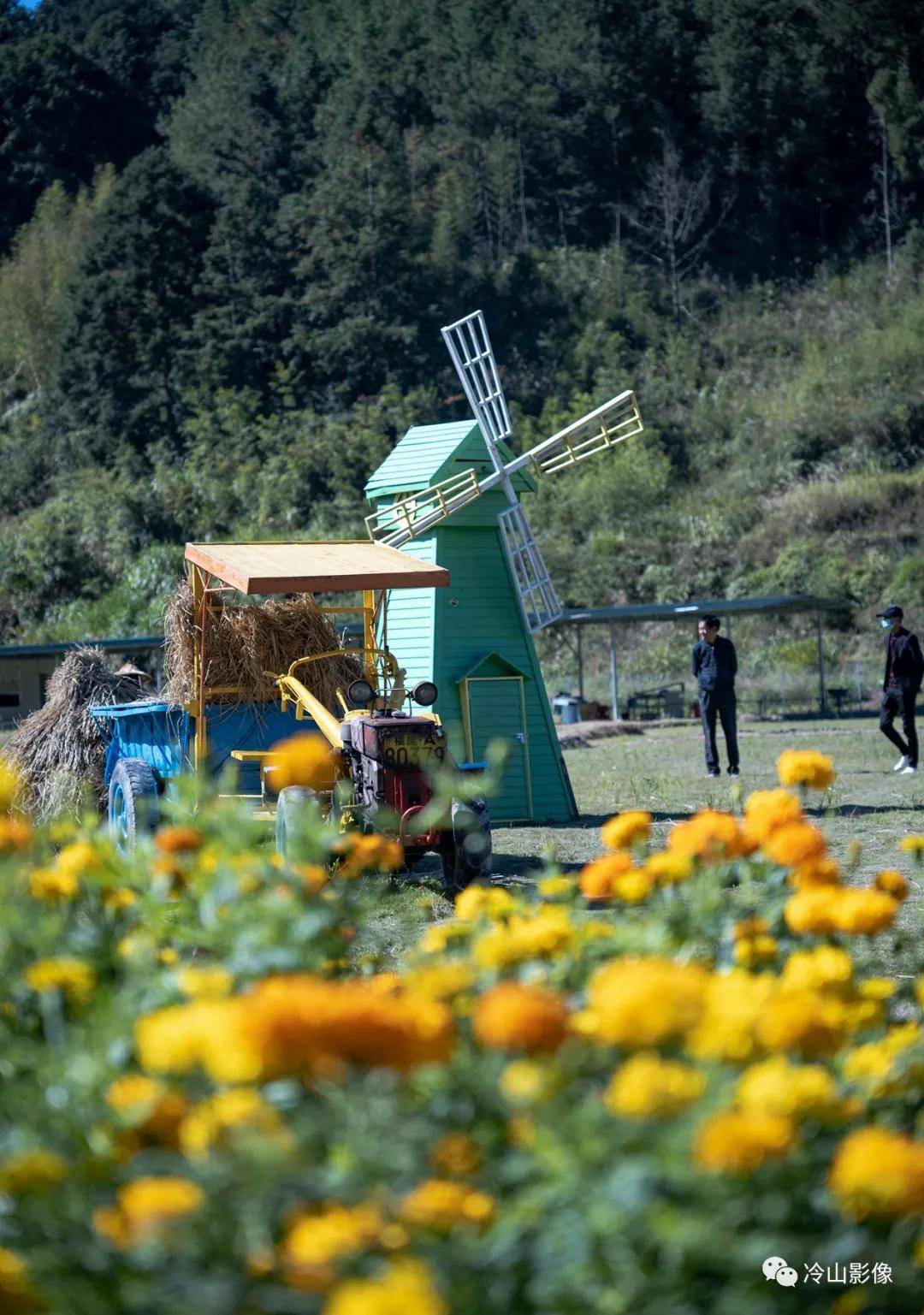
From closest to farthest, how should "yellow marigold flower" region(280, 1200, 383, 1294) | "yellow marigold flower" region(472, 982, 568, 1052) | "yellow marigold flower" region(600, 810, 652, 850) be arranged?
"yellow marigold flower" region(280, 1200, 383, 1294)
"yellow marigold flower" region(472, 982, 568, 1052)
"yellow marigold flower" region(600, 810, 652, 850)

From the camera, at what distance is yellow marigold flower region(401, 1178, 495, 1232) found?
2098 millimetres

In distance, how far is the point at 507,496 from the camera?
637 inches

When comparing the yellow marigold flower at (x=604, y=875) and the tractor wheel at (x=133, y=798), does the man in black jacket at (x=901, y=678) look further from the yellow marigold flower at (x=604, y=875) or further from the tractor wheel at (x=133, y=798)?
the yellow marigold flower at (x=604, y=875)

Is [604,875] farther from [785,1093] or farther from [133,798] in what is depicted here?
[133,798]

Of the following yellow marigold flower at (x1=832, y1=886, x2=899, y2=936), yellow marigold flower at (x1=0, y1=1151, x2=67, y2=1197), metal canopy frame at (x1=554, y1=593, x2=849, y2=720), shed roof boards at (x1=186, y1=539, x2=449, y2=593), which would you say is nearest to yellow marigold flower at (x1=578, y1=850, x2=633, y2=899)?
yellow marigold flower at (x1=832, y1=886, x2=899, y2=936)

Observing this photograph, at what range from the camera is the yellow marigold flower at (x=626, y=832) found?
11.5ft

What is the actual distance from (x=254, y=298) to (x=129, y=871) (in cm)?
6493

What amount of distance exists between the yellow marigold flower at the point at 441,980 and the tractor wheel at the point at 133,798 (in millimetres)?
6749

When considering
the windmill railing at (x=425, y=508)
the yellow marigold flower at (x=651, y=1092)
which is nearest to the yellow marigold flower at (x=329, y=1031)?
the yellow marigold flower at (x=651, y=1092)

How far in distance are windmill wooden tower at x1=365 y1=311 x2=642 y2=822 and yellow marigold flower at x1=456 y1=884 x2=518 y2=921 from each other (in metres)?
11.1

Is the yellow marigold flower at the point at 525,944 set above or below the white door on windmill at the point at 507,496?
below

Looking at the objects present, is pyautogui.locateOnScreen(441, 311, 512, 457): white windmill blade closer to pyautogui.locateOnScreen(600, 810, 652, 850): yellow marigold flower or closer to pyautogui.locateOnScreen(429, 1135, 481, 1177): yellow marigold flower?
pyautogui.locateOnScreen(600, 810, 652, 850): yellow marigold flower

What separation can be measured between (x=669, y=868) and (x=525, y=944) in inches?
18.7

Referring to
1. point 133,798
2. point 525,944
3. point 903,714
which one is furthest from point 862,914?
point 903,714
